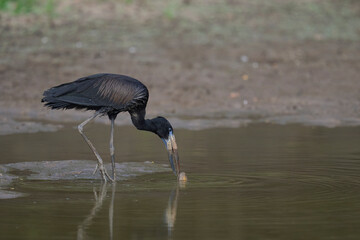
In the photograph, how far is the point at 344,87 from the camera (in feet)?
45.7

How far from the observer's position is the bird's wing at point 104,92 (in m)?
8.41

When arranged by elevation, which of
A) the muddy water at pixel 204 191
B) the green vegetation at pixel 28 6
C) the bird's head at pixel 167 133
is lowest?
the muddy water at pixel 204 191

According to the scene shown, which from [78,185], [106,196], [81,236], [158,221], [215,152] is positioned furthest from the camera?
[215,152]

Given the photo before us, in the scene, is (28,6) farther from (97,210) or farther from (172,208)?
(172,208)

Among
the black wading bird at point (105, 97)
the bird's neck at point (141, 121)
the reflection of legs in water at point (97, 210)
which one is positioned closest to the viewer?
the reflection of legs in water at point (97, 210)

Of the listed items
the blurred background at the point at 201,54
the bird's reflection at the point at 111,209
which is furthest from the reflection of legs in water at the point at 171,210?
the blurred background at the point at 201,54

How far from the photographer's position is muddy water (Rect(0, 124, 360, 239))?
233 inches

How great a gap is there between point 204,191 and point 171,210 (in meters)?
0.89

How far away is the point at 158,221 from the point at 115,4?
36.8ft

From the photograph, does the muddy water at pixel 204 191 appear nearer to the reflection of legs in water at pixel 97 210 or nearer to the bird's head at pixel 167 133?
the reflection of legs in water at pixel 97 210

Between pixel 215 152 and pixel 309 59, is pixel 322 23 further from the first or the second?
pixel 215 152

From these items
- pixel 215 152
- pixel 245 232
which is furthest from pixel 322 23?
pixel 245 232

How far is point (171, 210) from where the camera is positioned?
6.52 metres

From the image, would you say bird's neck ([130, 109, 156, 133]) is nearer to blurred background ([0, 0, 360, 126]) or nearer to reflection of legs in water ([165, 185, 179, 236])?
reflection of legs in water ([165, 185, 179, 236])
